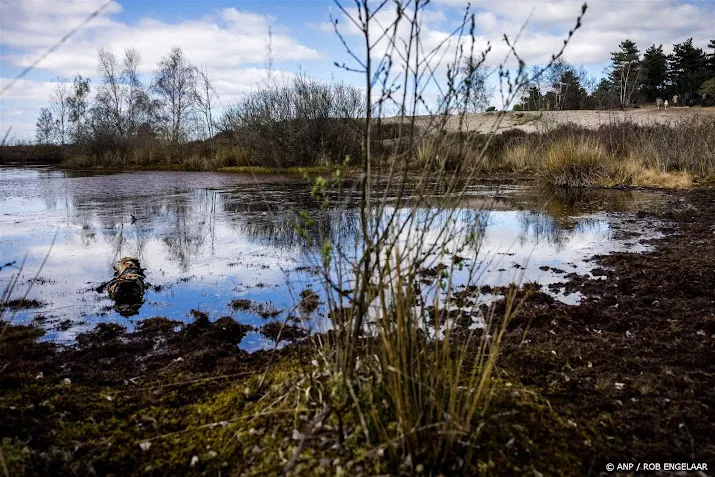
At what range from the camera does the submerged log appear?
4.65m

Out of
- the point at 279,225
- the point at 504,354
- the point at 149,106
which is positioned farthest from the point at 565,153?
the point at 149,106

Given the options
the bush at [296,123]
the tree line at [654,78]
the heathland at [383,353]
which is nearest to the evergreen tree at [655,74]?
the tree line at [654,78]

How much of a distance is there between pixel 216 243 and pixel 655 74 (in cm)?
5878

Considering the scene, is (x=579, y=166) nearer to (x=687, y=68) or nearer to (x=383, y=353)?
(x=383, y=353)

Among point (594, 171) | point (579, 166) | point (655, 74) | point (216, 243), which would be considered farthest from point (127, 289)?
point (655, 74)

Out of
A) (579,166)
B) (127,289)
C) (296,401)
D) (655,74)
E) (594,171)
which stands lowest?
(127,289)

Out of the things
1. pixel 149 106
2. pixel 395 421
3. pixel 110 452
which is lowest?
pixel 110 452

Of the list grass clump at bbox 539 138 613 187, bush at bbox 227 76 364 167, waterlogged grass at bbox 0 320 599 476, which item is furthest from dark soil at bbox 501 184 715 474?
bush at bbox 227 76 364 167

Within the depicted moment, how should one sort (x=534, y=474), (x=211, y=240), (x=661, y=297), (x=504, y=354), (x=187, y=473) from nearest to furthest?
(x=534, y=474) < (x=187, y=473) < (x=504, y=354) < (x=661, y=297) < (x=211, y=240)

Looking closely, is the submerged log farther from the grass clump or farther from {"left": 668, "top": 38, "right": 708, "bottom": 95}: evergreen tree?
{"left": 668, "top": 38, "right": 708, "bottom": 95}: evergreen tree

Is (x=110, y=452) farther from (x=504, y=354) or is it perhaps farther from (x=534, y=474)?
(x=504, y=354)

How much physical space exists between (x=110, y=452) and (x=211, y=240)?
5636mm

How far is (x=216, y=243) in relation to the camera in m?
7.48

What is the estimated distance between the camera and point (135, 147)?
1155 inches
